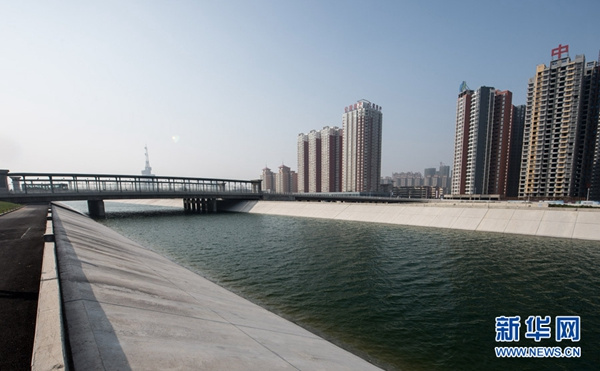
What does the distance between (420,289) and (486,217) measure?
3089 cm

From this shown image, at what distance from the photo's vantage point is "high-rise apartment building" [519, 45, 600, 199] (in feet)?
275

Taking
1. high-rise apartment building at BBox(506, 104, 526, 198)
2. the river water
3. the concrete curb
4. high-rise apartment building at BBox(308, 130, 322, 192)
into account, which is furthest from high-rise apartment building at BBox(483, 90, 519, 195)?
the concrete curb

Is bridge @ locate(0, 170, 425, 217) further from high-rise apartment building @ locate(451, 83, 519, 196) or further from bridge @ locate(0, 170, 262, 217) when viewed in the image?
high-rise apartment building @ locate(451, 83, 519, 196)

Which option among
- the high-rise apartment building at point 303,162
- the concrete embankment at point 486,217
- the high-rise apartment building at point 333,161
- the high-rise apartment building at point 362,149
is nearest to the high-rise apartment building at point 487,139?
the high-rise apartment building at point 362,149

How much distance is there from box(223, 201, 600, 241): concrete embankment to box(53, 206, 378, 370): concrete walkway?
123ft

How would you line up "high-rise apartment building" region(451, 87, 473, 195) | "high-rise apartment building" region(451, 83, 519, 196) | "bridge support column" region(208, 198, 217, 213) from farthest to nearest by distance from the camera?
"high-rise apartment building" region(451, 87, 473, 195) < "high-rise apartment building" region(451, 83, 519, 196) < "bridge support column" region(208, 198, 217, 213)

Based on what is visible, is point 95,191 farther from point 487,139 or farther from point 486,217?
Result: point 487,139

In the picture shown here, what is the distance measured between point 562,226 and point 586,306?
1050 inches

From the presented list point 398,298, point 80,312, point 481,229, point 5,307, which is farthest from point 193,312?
point 481,229

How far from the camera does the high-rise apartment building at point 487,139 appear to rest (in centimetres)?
10888

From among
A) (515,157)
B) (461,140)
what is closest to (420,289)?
(461,140)

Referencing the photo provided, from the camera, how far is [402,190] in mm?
183750

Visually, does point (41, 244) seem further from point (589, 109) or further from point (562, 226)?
point (589, 109)

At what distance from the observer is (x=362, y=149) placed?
5463 inches
